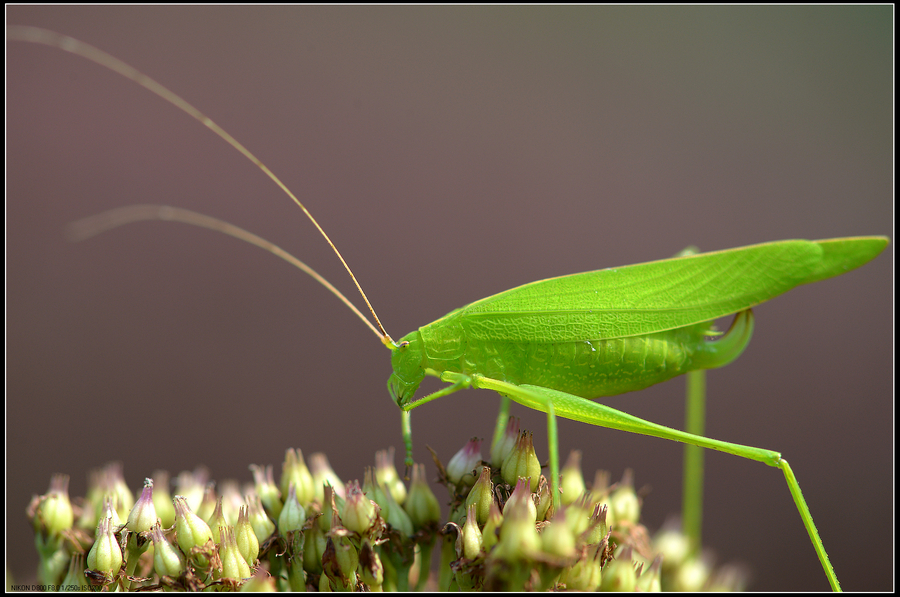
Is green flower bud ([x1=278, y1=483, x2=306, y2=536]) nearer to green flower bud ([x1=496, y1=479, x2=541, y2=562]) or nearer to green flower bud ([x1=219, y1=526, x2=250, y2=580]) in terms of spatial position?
green flower bud ([x1=219, y1=526, x2=250, y2=580])

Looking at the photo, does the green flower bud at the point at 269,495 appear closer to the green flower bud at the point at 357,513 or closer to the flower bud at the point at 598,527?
the green flower bud at the point at 357,513

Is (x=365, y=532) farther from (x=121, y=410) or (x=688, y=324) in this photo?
(x=121, y=410)

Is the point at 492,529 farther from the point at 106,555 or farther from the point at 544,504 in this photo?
the point at 106,555

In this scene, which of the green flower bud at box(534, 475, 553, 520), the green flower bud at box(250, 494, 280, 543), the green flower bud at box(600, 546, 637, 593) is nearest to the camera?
the green flower bud at box(600, 546, 637, 593)

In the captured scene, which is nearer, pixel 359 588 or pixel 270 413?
pixel 359 588

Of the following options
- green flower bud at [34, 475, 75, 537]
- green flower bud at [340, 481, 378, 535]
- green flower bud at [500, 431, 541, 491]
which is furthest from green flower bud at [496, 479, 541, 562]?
green flower bud at [34, 475, 75, 537]

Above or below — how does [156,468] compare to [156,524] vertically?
below

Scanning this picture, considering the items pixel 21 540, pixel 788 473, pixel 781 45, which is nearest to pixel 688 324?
pixel 788 473
